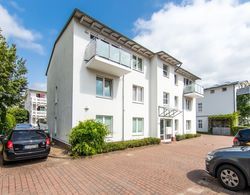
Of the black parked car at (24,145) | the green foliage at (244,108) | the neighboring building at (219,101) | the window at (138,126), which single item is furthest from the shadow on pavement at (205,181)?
the green foliage at (244,108)

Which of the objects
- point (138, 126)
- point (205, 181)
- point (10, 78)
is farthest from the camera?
point (138, 126)

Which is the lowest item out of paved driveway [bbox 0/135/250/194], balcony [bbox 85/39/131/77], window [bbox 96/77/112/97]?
paved driveway [bbox 0/135/250/194]

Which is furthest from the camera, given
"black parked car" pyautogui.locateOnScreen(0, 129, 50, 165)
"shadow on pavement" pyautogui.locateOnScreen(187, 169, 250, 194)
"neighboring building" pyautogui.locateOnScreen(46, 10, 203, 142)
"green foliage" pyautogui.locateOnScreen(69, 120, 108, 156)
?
"neighboring building" pyautogui.locateOnScreen(46, 10, 203, 142)

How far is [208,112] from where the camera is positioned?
3152cm

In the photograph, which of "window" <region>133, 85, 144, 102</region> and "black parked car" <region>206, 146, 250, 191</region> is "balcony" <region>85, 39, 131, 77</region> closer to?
"window" <region>133, 85, 144, 102</region>

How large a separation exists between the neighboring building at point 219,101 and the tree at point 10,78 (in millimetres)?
29961

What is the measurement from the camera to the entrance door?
17075mm

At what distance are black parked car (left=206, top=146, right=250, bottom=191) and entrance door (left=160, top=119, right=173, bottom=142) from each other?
1152 centimetres

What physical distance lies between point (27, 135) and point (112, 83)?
7392 millimetres

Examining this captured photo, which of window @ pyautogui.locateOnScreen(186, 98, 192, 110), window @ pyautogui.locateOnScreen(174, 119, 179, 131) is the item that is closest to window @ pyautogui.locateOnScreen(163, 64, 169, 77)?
window @ pyautogui.locateOnScreen(174, 119, 179, 131)

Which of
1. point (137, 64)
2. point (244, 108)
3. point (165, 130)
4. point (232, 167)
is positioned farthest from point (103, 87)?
point (244, 108)

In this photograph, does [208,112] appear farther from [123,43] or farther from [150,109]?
[123,43]

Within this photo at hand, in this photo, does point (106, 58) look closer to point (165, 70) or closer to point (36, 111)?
point (165, 70)

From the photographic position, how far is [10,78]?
48.4 feet
